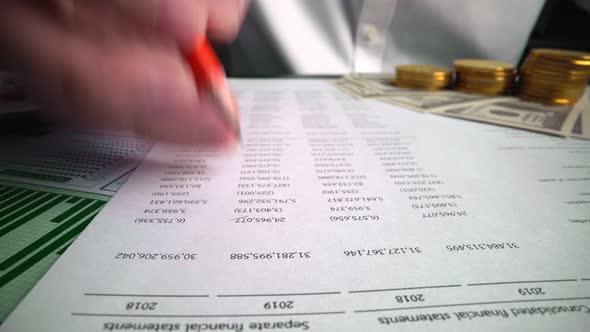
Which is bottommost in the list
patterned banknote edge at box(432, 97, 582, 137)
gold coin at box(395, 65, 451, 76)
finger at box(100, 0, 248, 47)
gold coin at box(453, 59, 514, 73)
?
patterned banknote edge at box(432, 97, 582, 137)

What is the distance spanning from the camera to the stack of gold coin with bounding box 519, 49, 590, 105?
0.49 meters

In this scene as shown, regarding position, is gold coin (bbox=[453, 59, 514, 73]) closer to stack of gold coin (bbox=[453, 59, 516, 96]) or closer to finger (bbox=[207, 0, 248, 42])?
stack of gold coin (bbox=[453, 59, 516, 96])

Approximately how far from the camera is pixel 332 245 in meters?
0.21

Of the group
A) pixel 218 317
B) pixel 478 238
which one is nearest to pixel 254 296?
pixel 218 317

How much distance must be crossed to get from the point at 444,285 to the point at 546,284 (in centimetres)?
6

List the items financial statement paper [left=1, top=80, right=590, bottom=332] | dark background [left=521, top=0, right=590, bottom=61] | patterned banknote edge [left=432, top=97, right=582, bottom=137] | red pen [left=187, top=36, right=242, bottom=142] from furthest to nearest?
dark background [left=521, top=0, right=590, bottom=61]
patterned banknote edge [left=432, top=97, right=582, bottom=137]
red pen [left=187, top=36, right=242, bottom=142]
financial statement paper [left=1, top=80, right=590, bottom=332]

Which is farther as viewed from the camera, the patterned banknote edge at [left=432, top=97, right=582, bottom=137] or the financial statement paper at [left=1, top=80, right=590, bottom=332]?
the patterned banknote edge at [left=432, top=97, right=582, bottom=137]

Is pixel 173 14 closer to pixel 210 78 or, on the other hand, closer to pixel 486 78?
pixel 210 78

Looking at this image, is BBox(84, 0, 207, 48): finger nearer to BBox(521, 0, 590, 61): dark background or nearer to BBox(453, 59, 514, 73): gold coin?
BBox(453, 59, 514, 73): gold coin

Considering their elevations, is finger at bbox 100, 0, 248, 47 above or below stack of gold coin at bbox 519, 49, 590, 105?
above

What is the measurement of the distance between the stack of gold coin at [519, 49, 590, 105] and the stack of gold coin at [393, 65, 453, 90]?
13 cm

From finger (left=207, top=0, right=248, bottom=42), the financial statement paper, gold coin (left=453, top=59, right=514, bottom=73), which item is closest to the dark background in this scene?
gold coin (left=453, top=59, right=514, bottom=73)

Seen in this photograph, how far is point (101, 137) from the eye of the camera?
37 centimetres

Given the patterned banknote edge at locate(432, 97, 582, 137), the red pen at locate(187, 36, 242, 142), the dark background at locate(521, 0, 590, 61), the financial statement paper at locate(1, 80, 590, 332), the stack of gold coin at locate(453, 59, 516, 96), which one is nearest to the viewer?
the financial statement paper at locate(1, 80, 590, 332)
